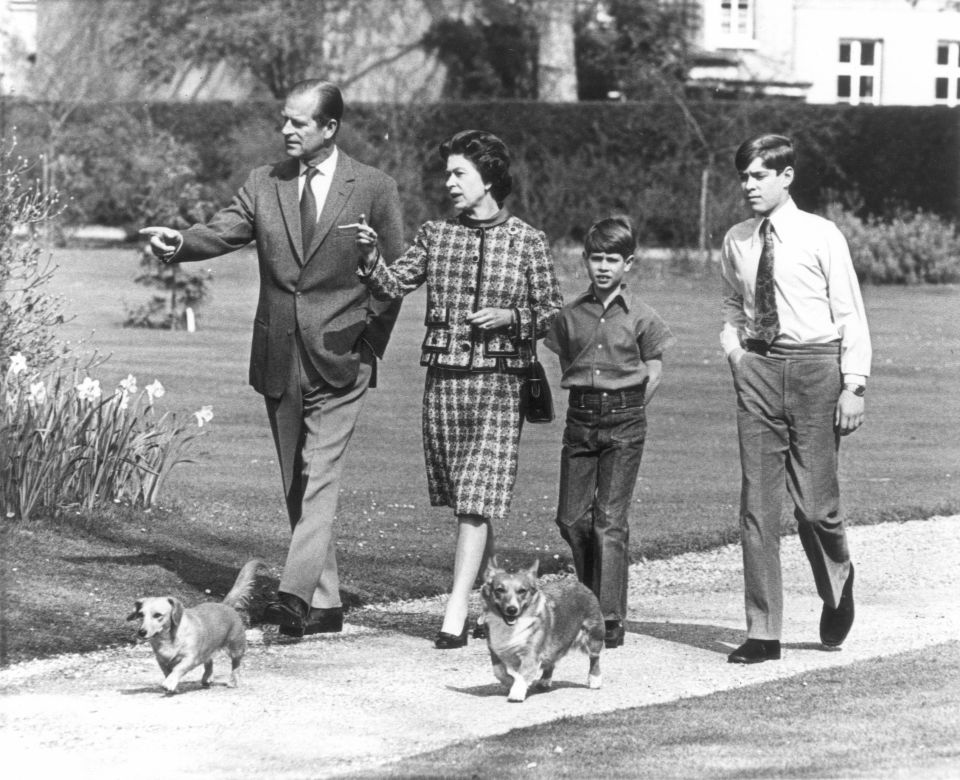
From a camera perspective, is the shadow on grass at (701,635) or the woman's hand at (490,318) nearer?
the woman's hand at (490,318)

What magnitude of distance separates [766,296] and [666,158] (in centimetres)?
2387

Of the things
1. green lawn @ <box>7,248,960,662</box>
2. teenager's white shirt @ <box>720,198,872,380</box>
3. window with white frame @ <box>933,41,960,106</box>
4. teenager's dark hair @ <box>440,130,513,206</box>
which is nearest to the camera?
teenager's white shirt @ <box>720,198,872,380</box>

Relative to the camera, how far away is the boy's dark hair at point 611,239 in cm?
658

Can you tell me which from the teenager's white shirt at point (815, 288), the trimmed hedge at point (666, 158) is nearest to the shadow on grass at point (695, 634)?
the teenager's white shirt at point (815, 288)

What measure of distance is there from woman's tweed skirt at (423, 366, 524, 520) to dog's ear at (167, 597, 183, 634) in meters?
1.27

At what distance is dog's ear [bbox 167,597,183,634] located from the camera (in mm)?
5555

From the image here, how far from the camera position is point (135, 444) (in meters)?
8.75

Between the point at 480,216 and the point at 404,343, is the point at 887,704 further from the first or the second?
the point at 404,343

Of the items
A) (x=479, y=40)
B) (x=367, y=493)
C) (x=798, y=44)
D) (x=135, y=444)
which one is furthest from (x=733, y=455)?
(x=479, y=40)

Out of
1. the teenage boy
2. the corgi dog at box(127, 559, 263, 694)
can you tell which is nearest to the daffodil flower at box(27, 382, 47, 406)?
the corgi dog at box(127, 559, 263, 694)

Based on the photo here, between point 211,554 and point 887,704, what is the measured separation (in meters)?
3.55

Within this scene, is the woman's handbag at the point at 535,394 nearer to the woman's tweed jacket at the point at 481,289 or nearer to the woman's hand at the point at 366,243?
the woman's tweed jacket at the point at 481,289

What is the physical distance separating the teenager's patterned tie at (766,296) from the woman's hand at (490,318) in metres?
0.87

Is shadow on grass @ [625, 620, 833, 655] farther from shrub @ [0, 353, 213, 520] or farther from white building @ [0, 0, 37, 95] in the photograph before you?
white building @ [0, 0, 37, 95]
